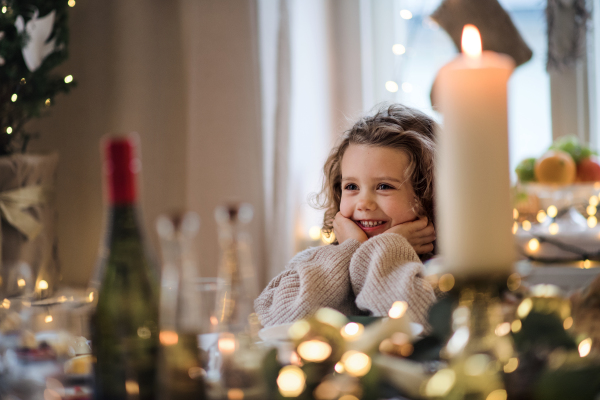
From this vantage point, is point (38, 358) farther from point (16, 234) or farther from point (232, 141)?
point (232, 141)

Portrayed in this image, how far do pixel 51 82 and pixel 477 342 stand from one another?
179 centimetres

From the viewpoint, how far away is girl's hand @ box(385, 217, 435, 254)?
3.69 feet

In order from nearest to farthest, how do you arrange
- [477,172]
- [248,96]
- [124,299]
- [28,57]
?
[477,172]
[124,299]
[28,57]
[248,96]

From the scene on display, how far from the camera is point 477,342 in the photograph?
344mm

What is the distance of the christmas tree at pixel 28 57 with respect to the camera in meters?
1.66

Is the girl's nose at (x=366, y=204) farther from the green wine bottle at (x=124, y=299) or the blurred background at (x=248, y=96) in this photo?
the blurred background at (x=248, y=96)

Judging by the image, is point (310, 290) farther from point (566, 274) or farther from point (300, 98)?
point (300, 98)

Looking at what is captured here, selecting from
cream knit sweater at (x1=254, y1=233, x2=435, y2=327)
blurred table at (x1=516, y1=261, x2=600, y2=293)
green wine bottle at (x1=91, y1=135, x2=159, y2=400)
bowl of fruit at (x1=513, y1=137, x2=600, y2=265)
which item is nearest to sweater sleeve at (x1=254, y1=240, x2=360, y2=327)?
cream knit sweater at (x1=254, y1=233, x2=435, y2=327)

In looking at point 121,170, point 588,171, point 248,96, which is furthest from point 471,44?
point 248,96

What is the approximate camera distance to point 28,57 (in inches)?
67.6

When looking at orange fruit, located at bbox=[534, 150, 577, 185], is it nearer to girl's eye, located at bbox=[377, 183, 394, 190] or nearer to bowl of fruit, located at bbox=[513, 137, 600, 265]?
bowl of fruit, located at bbox=[513, 137, 600, 265]

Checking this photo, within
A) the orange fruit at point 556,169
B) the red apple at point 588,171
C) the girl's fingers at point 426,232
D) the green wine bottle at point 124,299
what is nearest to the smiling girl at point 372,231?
the girl's fingers at point 426,232

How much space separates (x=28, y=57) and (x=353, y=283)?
53.1 inches

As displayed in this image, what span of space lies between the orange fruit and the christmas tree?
1.61 metres
